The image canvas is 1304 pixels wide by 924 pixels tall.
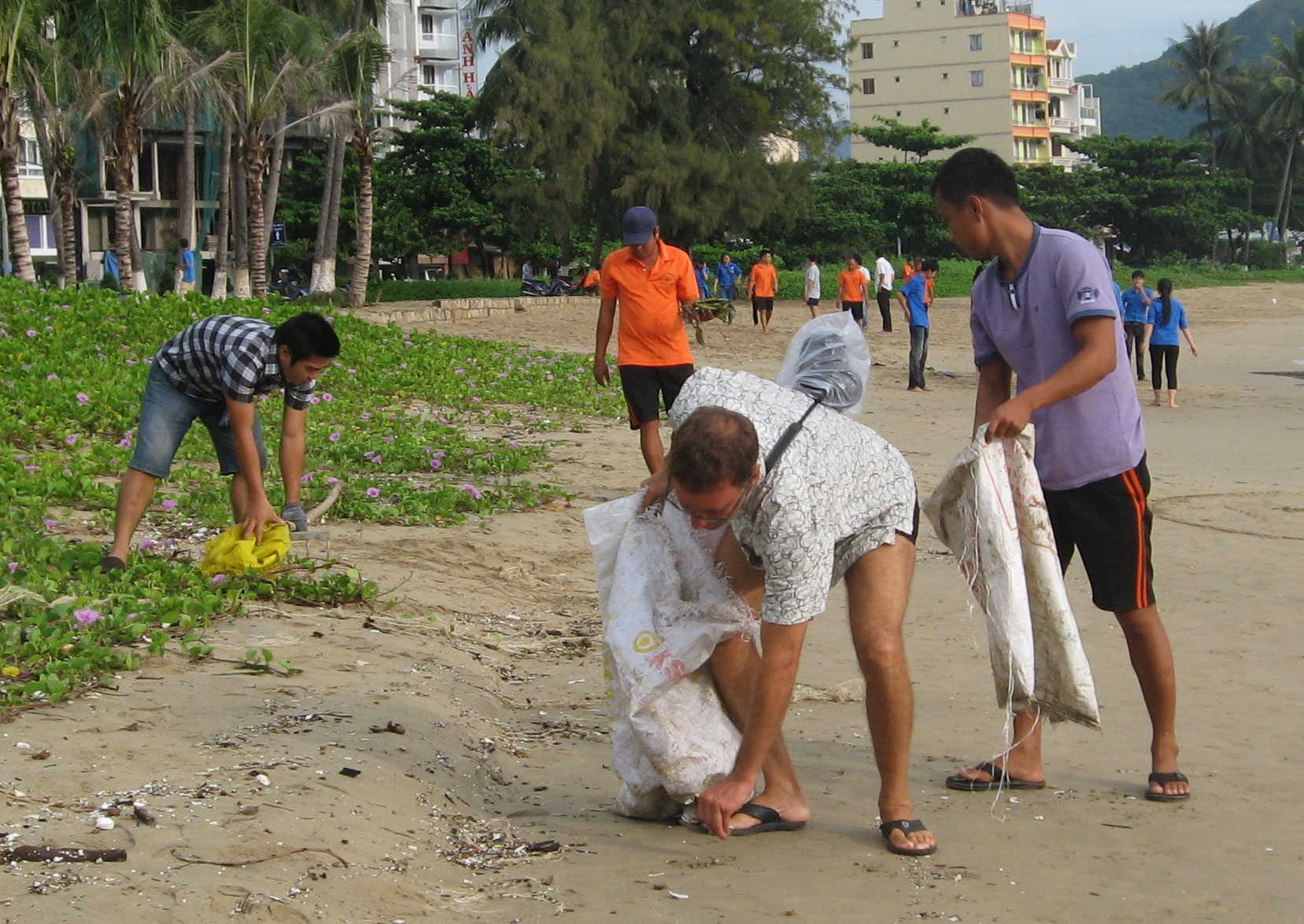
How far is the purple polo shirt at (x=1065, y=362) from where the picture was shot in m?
3.92

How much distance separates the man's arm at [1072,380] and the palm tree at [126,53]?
20.3m

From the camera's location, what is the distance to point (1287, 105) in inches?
2977

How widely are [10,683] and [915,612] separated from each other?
3771 millimetres

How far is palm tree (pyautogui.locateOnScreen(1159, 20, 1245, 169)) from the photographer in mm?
80562

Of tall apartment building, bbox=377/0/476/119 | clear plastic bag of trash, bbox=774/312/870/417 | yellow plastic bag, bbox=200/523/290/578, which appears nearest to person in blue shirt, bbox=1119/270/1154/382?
yellow plastic bag, bbox=200/523/290/578

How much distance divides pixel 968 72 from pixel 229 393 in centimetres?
Result: 9548

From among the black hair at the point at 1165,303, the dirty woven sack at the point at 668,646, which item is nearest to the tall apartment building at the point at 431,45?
the black hair at the point at 1165,303

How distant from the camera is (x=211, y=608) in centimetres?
511

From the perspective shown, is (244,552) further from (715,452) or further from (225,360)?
(715,452)

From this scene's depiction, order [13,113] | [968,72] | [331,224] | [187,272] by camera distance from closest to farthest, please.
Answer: [13,113]
[331,224]
[187,272]
[968,72]

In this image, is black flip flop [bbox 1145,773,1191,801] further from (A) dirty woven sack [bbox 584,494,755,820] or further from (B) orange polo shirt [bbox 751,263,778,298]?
(B) orange polo shirt [bbox 751,263,778,298]

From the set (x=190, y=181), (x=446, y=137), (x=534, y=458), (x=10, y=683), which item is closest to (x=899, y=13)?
(x=446, y=137)

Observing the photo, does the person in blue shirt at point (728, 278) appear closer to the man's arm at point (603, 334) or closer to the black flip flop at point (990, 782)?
the man's arm at point (603, 334)

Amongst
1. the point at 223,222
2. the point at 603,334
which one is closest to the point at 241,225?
the point at 223,222
